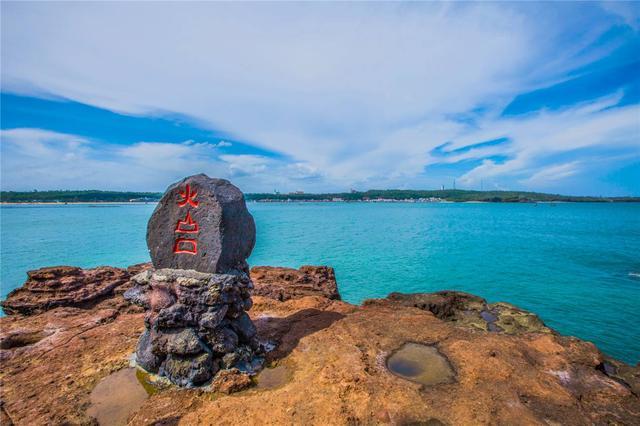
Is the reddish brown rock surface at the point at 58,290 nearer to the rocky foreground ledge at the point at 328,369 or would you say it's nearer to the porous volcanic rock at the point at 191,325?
the rocky foreground ledge at the point at 328,369

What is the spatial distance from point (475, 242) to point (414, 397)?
117 feet

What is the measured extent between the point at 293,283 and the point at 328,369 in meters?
6.78

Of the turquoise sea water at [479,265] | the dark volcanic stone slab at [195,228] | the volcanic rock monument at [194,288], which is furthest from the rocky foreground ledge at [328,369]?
the turquoise sea water at [479,265]

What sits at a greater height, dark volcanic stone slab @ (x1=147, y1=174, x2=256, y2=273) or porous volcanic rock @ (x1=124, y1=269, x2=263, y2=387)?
dark volcanic stone slab @ (x1=147, y1=174, x2=256, y2=273)

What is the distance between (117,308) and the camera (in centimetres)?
1076

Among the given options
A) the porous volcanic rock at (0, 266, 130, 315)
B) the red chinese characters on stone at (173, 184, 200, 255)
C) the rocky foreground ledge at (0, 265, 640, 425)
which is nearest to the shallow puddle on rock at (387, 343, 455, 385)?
the rocky foreground ledge at (0, 265, 640, 425)

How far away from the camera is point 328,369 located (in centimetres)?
686

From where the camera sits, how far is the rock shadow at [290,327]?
318 inches

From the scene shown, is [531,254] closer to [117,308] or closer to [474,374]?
[474,374]

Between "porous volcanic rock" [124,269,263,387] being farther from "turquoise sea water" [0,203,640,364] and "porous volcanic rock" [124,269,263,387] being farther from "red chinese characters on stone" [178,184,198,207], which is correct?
"turquoise sea water" [0,203,640,364]

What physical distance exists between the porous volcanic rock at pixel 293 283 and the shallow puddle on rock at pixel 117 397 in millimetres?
5548

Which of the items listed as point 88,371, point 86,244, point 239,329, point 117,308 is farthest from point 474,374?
point 86,244

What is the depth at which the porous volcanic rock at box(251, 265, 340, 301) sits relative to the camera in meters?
12.3

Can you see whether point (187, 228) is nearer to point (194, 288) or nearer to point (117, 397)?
point (194, 288)
